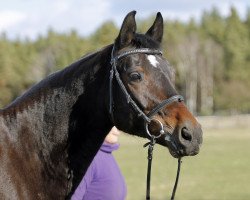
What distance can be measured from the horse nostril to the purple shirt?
1.98 m

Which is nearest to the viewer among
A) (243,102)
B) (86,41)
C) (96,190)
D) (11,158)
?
(11,158)

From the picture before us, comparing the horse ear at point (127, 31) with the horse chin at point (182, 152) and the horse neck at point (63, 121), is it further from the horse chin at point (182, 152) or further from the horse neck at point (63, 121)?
the horse chin at point (182, 152)

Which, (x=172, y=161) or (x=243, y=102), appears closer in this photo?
(x=172, y=161)

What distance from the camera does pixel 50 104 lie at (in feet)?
15.2

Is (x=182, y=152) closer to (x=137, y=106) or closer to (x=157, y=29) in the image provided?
(x=137, y=106)

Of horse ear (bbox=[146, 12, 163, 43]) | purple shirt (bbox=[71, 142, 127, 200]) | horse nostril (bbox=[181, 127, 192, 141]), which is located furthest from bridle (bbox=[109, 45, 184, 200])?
purple shirt (bbox=[71, 142, 127, 200])

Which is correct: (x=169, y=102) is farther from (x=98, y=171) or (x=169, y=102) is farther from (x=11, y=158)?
(x=98, y=171)

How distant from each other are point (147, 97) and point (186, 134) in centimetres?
44

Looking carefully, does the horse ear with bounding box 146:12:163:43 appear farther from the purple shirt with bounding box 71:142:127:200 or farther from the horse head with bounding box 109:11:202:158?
the purple shirt with bounding box 71:142:127:200

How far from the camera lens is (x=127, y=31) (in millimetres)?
4430

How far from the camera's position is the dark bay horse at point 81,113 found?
4344 mm

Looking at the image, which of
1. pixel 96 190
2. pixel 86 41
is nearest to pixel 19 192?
pixel 96 190

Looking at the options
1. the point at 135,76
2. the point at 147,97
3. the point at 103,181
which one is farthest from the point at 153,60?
the point at 103,181

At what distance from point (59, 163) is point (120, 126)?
0.56m
